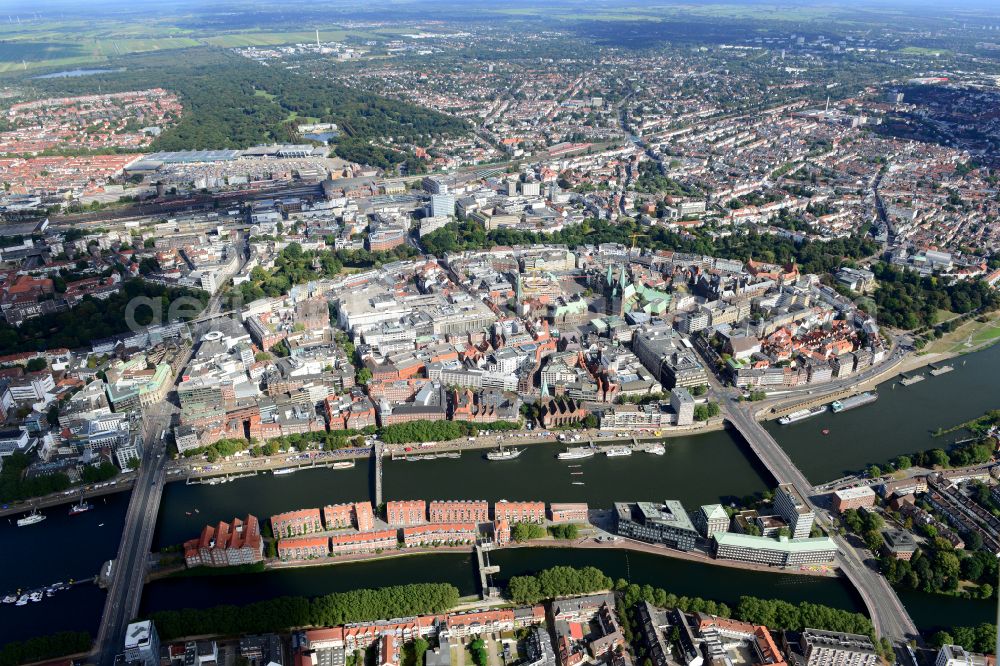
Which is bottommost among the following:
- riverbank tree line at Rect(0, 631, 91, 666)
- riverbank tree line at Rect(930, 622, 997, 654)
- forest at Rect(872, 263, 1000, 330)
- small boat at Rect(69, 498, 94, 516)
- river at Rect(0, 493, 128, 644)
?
river at Rect(0, 493, 128, 644)

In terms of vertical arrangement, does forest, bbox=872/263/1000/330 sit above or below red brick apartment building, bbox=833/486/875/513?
above

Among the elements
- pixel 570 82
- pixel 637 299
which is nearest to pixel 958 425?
pixel 637 299

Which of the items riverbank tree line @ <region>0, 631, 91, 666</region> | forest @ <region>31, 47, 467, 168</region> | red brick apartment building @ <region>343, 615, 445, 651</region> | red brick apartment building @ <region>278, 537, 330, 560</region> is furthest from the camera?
forest @ <region>31, 47, 467, 168</region>

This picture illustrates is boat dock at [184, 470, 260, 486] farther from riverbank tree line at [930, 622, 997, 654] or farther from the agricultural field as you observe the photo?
the agricultural field

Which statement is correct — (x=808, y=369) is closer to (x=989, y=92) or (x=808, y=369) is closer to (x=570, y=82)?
(x=989, y=92)

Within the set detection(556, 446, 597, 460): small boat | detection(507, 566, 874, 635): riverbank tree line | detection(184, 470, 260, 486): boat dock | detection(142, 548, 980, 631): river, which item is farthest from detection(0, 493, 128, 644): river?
detection(556, 446, 597, 460): small boat

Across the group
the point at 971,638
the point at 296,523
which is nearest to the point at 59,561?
the point at 296,523

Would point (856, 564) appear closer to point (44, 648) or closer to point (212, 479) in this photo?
point (212, 479)
